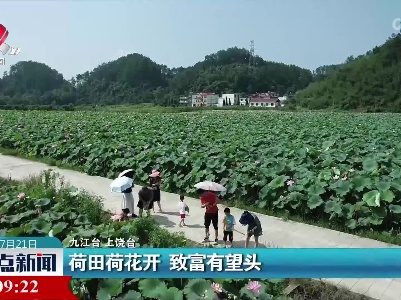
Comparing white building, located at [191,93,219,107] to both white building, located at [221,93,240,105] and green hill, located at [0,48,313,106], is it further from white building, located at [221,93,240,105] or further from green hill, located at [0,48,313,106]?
green hill, located at [0,48,313,106]

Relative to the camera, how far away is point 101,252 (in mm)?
3404

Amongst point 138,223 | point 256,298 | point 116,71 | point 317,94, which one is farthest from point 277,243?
point 116,71

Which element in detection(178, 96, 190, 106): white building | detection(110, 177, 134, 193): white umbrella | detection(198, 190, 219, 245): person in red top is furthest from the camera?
detection(178, 96, 190, 106): white building

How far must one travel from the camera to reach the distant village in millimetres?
84312

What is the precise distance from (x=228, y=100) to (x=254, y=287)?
89522mm

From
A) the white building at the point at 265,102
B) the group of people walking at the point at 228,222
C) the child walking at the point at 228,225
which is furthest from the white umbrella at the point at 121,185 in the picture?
the white building at the point at 265,102

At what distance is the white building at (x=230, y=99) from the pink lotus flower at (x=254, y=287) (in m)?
88.3

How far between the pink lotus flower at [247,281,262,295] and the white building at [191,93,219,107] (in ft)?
268

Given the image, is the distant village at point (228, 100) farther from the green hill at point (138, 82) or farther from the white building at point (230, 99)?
the green hill at point (138, 82)

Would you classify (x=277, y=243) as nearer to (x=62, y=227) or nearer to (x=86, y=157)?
(x=62, y=227)

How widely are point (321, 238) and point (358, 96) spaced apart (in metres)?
64.6

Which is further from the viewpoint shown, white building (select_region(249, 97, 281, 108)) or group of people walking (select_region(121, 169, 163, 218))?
white building (select_region(249, 97, 281, 108))

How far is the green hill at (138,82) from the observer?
9450cm

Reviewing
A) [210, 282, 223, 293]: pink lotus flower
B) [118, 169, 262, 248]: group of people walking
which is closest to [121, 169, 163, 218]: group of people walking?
[118, 169, 262, 248]: group of people walking
